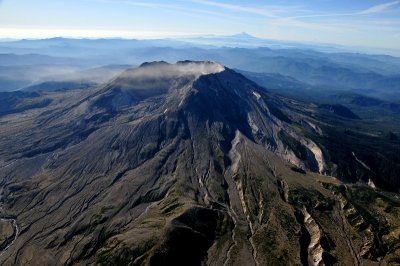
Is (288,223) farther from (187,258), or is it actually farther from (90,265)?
(90,265)

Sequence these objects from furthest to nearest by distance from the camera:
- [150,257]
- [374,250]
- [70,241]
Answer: [70,241] → [374,250] → [150,257]

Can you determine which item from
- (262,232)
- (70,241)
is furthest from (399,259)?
(70,241)

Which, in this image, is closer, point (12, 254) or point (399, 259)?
point (399, 259)

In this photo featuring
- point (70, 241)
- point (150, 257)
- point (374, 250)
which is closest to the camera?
point (150, 257)

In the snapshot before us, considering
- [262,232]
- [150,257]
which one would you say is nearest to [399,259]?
[262,232]

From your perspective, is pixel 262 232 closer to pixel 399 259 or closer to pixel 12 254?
pixel 399 259

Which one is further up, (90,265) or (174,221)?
(174,221)

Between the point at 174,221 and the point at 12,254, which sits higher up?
the point at 174,221

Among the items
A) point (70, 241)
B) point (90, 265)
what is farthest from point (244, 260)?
point (70, 241)

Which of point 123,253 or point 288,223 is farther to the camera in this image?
point 288,223
